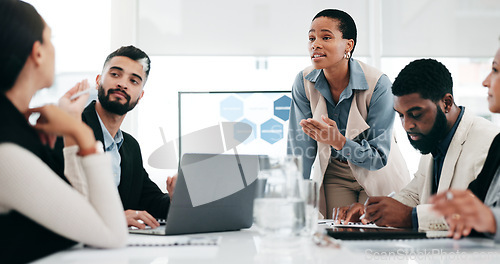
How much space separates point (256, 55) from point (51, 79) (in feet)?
10.6

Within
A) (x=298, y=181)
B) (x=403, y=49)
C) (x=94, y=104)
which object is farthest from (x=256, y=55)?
(x=298, y=181)

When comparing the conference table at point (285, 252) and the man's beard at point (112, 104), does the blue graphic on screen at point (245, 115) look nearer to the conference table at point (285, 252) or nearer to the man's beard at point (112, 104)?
the man's beard at point (112, 104)

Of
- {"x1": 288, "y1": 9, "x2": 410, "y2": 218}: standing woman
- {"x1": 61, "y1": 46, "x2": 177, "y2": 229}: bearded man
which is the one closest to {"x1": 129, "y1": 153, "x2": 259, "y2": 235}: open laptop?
{"x1": 61, "y1": 46, "x2": 177, "y2": 229}: bearded man

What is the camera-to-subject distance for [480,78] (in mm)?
4129

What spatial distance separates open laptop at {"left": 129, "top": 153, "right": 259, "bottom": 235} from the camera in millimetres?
1258

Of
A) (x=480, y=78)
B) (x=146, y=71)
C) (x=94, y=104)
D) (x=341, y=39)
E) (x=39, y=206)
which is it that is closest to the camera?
(x=39, y=206)

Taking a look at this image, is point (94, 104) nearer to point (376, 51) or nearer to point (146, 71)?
point (146, 71)

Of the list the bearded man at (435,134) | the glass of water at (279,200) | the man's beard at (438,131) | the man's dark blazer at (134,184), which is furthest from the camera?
the man's dark blazer at (134,184)

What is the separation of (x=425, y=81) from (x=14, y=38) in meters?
1.48

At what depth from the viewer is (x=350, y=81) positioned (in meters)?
2.44

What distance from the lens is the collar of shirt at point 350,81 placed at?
2420mm

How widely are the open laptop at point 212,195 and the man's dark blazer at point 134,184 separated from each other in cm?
52

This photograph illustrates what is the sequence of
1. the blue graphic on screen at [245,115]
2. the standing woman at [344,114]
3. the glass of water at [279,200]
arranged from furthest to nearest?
the blue graphic on screen at [245,115], the standing woman at [344,114], the glass of water at [279,200]

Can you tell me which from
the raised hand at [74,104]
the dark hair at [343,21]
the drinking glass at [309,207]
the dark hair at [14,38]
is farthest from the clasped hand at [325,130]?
the dark hair at [14,38]
